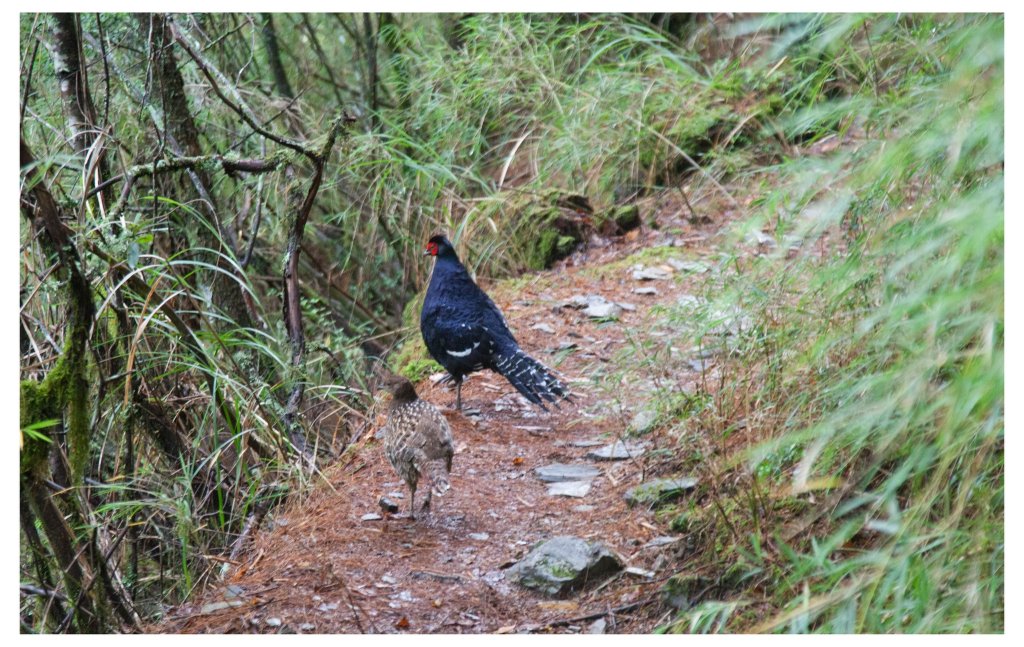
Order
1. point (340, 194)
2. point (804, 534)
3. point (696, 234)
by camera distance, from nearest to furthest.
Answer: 1. point (804, 534)
2. point (696, 234)
3. point (340, 194)

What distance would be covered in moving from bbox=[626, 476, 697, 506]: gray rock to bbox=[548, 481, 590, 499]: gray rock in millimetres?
248

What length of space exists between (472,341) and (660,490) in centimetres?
151

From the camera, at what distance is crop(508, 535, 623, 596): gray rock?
2947 mm

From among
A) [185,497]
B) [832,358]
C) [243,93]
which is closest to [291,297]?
[185,497]

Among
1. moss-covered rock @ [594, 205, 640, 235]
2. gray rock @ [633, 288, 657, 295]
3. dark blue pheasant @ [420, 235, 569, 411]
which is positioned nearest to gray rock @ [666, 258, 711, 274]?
gray rock @ [633, 288, 657, 295]

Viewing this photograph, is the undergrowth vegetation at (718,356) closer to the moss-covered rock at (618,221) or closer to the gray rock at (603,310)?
the moss-covered rock at (618,221)

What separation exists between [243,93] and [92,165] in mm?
3028

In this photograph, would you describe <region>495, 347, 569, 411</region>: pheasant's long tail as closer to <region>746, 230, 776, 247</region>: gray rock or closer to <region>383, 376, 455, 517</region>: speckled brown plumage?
<region>383, 376, 455, 517</region>: speckled brown plumage

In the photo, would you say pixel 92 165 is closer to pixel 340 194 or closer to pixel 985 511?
pixel 985 511

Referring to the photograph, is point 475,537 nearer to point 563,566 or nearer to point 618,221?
point 563,566

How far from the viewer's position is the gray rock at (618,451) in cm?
378

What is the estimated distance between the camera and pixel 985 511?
2289mm

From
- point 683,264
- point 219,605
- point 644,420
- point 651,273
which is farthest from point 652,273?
point 219,605

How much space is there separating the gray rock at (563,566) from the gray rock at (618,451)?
2.40 ft
